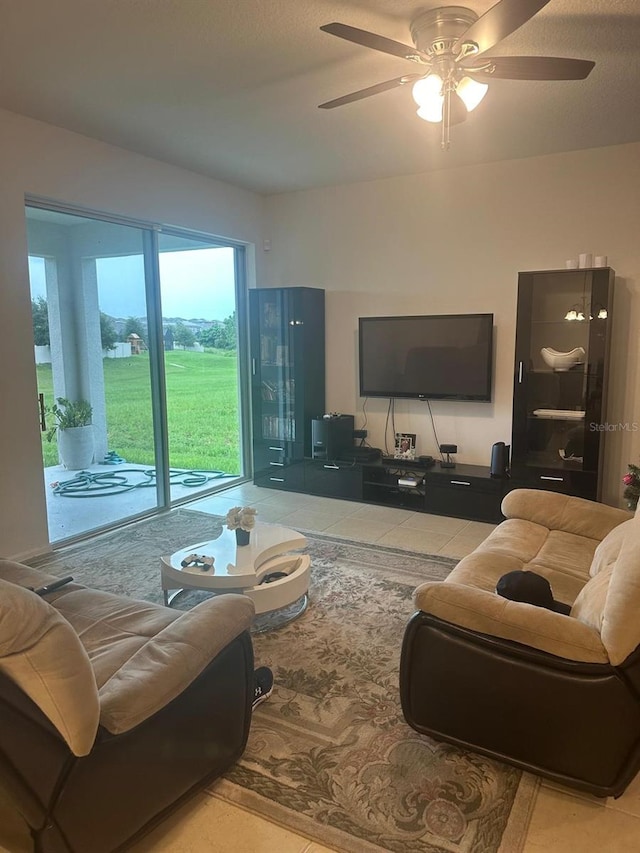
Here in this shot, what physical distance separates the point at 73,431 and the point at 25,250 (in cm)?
134

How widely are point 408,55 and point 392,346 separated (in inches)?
117

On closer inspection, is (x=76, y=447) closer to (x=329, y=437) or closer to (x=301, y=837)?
(x=329, y=437)

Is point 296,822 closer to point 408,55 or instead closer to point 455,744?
point 455,744

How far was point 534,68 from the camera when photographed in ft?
7.88

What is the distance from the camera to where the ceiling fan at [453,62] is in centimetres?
221

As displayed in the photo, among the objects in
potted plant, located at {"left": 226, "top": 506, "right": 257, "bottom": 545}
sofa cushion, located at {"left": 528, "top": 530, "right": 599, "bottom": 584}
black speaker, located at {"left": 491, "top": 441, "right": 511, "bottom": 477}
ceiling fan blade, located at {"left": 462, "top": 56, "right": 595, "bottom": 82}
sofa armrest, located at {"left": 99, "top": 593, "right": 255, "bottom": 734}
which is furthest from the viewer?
black speaker, located at {"left": 491, "top": 441, "right": 511, "bottom": 477}

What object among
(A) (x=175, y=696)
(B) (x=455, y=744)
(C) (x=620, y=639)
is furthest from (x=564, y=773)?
(A) (x=175, y=696)

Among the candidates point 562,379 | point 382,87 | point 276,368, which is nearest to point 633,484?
point 562,379

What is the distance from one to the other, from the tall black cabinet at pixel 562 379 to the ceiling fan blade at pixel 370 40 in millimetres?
2376

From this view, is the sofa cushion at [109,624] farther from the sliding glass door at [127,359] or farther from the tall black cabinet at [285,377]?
the tall black cabinet at [285,377]

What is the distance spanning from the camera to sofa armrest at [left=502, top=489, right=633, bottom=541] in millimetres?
3023

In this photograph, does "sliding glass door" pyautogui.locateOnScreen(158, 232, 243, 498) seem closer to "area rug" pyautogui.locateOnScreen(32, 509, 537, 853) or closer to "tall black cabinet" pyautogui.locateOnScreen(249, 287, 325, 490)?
"tall black cabinet" pyautogui.locateOnScreen(249, 287, 325, 490)

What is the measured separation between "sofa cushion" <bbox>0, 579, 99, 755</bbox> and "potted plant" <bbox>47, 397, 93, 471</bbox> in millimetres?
3103

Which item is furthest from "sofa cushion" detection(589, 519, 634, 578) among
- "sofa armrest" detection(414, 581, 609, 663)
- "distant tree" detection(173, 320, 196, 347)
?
"distant tree" detection(173, 320, 196, 347)
